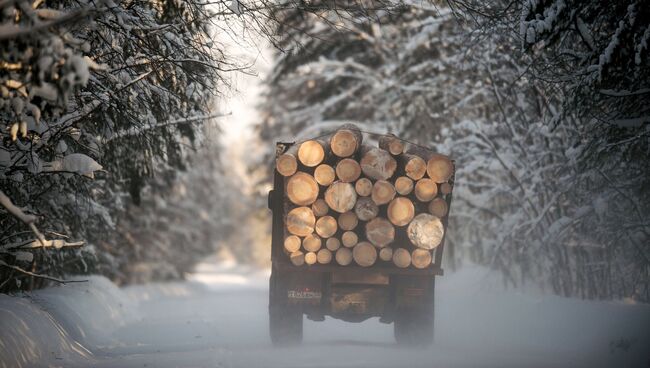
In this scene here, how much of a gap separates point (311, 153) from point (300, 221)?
845mm

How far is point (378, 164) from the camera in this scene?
8.39 meters

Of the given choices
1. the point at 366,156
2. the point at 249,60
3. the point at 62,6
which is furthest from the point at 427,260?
the point at 62,6

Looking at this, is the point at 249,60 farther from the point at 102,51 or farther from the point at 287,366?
the point at 287,366

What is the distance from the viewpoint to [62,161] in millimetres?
6477

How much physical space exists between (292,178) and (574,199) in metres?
4.92

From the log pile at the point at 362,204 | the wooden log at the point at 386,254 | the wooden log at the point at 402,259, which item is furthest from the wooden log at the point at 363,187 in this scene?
the wooden log at the point at 402,259

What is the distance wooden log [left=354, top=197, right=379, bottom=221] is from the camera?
331 inches

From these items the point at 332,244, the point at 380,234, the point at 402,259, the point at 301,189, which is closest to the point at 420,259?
the point at 402,259

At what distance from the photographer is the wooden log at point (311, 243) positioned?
27.3 feet

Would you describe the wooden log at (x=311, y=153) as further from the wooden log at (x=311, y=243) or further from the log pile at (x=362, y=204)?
the wooden log at (x=311, y=243)

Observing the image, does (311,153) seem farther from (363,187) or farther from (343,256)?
(343,256)

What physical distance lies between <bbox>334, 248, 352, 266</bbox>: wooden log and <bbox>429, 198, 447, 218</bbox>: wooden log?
117 cm

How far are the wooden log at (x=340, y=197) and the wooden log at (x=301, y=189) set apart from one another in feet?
0.58

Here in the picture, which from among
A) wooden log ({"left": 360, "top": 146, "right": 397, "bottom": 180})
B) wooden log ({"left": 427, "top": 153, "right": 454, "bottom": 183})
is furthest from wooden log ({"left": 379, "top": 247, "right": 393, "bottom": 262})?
wooden log ({"left": 427, "top": 153, "right": 454, "bottom": 183})
